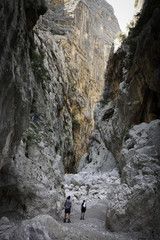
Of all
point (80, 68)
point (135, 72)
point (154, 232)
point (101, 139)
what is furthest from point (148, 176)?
point (80, 68)

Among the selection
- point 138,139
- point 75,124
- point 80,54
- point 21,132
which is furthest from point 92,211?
point 80,54

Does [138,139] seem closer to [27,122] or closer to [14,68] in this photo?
[27,122]

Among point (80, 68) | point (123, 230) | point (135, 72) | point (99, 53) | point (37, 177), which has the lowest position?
point (123, 230)

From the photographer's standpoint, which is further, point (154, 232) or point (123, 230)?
point (123, 230)

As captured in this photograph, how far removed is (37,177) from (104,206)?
496 cm

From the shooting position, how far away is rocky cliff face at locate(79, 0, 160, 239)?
7.71 metres

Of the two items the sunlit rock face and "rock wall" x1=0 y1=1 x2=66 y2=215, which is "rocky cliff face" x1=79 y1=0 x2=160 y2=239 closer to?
"rock wall" x1=0 y1=1 x2=66 y2=215

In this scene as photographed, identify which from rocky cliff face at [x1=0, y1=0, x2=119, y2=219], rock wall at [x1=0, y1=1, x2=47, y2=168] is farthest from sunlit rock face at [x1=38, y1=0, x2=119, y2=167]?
rock wall at [x1=0, y1=1, x2=47, y2=168]

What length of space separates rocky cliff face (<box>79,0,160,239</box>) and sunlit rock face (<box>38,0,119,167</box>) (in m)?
12.8

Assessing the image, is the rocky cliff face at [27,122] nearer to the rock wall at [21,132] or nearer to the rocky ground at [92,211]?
the rock wall at [21,132]

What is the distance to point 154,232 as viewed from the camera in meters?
7.13

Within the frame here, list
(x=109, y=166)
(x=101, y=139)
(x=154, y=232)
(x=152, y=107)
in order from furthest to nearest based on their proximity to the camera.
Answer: (x=101, y=139), (x=109, y=166), (x=152, y=107), (x=154, y=232)

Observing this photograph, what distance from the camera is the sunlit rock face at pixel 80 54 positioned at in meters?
39.1

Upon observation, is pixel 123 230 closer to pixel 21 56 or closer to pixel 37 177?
pixel 37 177
